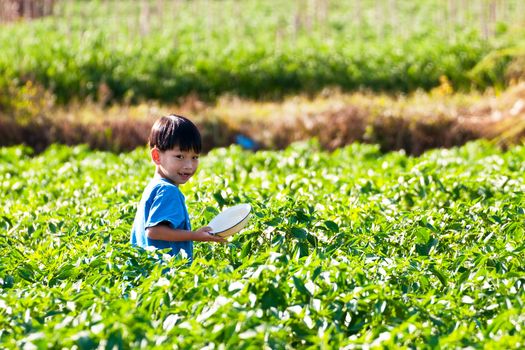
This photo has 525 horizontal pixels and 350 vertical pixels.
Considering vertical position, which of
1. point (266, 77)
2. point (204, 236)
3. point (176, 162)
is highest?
point (176, 162)

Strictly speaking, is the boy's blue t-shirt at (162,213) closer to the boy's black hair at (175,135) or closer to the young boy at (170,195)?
the young boy at (170,195)

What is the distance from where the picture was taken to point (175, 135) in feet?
18.0

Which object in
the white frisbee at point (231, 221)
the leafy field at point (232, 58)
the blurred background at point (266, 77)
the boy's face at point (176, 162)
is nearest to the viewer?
the white frisbee at point (231, 221)

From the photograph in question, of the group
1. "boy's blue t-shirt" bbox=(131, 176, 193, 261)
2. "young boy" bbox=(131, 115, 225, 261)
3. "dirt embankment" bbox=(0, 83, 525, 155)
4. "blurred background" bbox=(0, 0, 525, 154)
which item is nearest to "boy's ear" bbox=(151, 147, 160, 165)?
"young boy" bbox=(131, 115, 225, 261)

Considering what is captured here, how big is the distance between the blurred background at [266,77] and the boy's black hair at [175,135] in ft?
30.6

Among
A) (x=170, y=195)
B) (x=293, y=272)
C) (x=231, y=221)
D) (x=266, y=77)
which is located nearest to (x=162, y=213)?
(x=170, y=195)

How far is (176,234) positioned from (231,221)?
355 millimetres

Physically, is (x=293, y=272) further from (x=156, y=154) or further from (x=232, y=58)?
(x=232, y=58)

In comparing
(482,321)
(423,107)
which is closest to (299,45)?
(423,107)

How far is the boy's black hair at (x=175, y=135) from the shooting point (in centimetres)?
548

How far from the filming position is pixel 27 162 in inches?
440

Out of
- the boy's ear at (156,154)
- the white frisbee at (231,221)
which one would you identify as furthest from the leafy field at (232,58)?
the white frisbee at (231,221)

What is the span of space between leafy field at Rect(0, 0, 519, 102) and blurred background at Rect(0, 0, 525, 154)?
0.04 metres

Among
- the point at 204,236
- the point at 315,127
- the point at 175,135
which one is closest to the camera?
the point at 204,236
